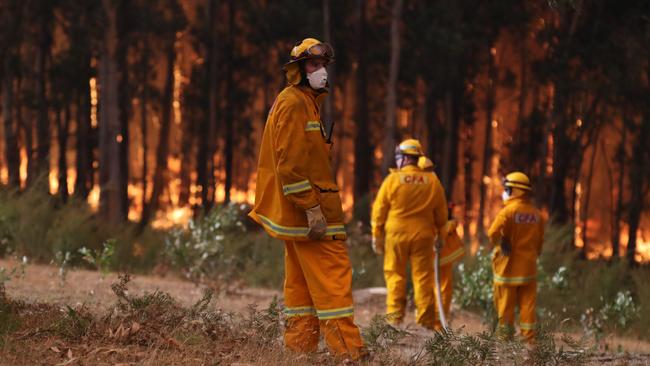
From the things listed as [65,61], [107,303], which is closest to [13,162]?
[65,61]

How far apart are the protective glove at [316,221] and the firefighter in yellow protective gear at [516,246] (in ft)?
15.2

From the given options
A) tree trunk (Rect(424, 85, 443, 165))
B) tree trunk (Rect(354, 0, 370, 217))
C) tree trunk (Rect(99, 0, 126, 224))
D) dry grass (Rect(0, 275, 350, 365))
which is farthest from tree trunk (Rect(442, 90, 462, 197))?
dry grass (Rect(0, 275, 350, 365))

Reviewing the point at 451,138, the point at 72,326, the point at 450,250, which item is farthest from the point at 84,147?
the point at 72,326

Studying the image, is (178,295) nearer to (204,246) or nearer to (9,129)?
(204,246)

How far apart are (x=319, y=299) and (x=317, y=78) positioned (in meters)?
1.32

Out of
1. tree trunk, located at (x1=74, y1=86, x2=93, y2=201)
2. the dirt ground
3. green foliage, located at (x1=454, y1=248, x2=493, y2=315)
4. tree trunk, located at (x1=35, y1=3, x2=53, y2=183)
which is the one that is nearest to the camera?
the dirt ground

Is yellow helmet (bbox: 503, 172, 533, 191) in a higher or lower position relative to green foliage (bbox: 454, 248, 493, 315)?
higher

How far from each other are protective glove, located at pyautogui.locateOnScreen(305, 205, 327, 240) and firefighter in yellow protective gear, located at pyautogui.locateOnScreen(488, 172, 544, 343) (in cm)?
462

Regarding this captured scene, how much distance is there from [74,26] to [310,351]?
2718cm

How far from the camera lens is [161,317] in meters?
7.17

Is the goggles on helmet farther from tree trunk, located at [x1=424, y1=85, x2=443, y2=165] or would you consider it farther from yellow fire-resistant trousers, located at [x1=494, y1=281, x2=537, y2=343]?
tree trunk, located at [x1=424, y1=85, x2=443, y2=165]

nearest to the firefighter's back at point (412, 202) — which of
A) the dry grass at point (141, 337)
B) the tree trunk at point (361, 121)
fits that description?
the dry grass at point (141, 337)

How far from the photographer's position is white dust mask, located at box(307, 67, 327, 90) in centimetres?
696

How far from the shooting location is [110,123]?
2158 cm
